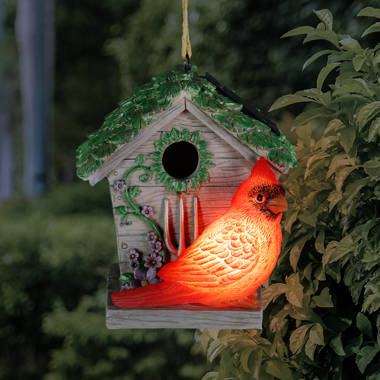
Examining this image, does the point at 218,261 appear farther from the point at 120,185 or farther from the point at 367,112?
the point at 367,112

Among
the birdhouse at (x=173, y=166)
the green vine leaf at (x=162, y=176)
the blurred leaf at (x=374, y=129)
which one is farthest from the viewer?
the green vine leaf at (x=162, y=176)

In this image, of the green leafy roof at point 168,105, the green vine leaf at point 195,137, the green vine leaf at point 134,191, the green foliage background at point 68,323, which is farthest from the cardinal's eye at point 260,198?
the green foliage background at point 68,323

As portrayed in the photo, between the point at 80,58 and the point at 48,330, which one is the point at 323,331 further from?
the point at 80,58

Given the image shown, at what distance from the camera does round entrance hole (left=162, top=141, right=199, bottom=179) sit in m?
1.47

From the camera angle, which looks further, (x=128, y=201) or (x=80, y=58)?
(x=80, y=58)

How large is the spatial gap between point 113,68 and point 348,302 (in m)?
8.98

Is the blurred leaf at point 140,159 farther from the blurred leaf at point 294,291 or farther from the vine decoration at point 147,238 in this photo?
the blurred leaf at point 294,291

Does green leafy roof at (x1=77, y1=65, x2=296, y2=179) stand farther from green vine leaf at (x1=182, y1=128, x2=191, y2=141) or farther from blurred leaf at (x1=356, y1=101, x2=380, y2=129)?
blurred leaf at (x1=356, y1=101, x2=380, y2=129)

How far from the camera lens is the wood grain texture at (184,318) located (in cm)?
129

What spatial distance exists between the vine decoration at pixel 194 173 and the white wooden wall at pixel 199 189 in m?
0.01

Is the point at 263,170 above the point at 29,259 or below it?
above

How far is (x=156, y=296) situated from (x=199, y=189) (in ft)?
1.00

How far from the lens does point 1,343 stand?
13.2 ft

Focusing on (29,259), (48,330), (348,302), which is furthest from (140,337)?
(348,302)
